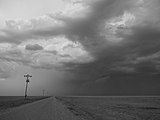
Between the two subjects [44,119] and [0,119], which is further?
[44,119]

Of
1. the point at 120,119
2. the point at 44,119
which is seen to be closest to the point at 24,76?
the point at 120,119

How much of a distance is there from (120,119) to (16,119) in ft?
55.0

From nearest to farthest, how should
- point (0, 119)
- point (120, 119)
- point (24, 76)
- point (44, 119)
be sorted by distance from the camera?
point (0, 119) → point (44, 119) → point (120, 119) → point (24, 76)

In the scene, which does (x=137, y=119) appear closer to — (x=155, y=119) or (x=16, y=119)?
(x=155, y=119)

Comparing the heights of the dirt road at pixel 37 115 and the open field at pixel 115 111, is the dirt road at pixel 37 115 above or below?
above

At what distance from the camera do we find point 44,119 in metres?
17.9

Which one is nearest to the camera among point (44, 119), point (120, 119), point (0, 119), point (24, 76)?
point (0, 119)

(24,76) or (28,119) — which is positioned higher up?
(24,76)

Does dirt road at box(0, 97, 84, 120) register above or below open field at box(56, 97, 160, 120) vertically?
above

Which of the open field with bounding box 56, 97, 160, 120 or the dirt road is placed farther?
the open field with bounding box 56, 97, 160, 120

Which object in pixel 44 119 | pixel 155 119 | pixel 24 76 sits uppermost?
pixel 24 76

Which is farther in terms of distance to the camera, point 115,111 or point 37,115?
point 115,111

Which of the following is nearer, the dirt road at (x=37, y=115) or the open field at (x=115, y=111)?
the dirt road at (x=37, y=115)

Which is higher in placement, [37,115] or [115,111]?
[37,115]
